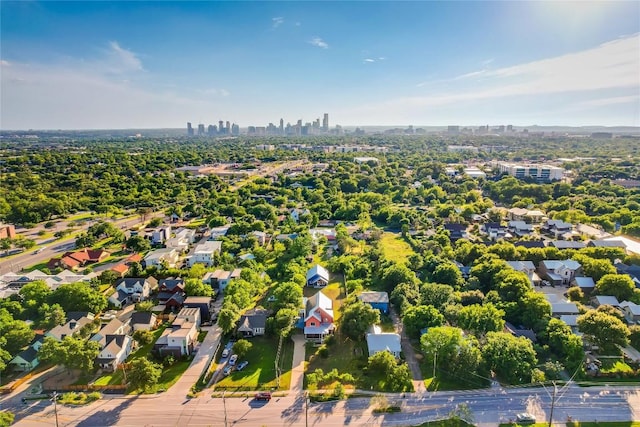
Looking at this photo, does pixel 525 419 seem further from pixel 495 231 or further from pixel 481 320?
pixel 495 231

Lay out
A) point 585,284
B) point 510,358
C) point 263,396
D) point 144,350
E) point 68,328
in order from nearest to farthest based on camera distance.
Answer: point 263,396, point 510,358, point 144,350, point 68,328, point 585,284

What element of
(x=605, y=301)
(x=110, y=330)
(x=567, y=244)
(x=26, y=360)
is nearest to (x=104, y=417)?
(x=110, y=330)

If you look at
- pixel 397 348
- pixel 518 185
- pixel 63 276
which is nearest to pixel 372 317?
pixel 397 348

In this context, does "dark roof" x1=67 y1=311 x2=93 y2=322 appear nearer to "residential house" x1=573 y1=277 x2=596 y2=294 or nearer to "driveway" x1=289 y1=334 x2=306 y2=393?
"driveway" x1=289 y1=334 x2=306 y2=393

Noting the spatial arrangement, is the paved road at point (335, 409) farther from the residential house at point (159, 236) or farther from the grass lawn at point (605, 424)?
the residential house at point (159, 236)

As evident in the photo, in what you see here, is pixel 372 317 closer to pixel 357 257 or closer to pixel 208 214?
pixel 357 257

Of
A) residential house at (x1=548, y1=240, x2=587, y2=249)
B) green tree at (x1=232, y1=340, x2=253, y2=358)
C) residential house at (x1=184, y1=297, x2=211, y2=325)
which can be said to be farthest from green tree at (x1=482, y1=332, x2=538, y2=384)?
residential house at (x1=548, y1=240, x2=587, y2=249)

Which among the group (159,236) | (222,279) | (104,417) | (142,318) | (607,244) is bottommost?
(104,417)

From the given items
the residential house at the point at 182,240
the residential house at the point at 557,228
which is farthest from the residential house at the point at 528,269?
the residential house at the point at 182,240

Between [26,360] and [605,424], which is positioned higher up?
[26,360]
